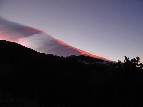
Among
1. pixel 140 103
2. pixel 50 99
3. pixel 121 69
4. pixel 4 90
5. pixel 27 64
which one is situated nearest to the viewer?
pixel 140 103

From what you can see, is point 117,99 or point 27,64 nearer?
point 117,99

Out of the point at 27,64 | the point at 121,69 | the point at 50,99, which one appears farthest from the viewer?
the point at 27,64

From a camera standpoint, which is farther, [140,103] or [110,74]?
[110,74]

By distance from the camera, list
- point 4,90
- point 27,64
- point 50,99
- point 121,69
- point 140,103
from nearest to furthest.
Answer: point 140,103 → point 121,69 → point 50,99 → point 4,90 → point 27,64

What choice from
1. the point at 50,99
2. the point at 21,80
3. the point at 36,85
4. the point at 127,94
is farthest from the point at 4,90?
the point at 127,94

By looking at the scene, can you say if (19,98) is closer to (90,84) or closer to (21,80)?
(21,80)

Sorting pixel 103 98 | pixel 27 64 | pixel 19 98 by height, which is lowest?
pixel 19 98

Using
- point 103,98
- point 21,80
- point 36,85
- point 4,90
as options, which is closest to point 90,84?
point 103,98

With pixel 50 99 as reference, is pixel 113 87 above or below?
above

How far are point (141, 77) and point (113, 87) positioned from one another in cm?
302

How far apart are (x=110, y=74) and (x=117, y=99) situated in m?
2.79

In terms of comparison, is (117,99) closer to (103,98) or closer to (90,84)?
(103,98)

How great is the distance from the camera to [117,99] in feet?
73.6

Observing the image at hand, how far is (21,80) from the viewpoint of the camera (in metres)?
27.2
